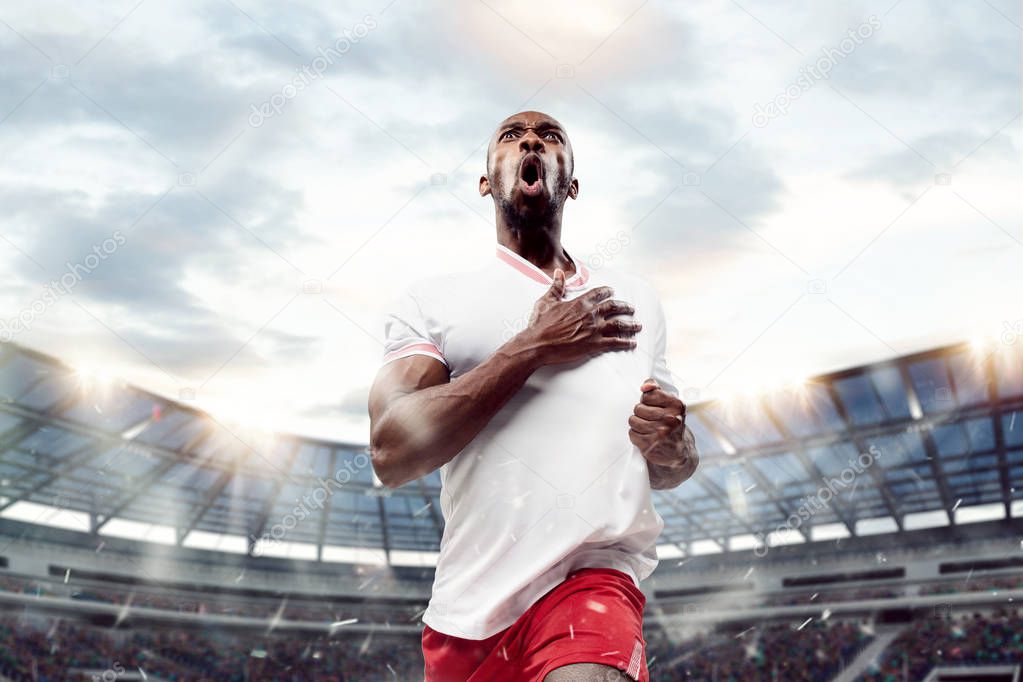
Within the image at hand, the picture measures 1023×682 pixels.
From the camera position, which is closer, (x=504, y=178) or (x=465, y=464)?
(x=465, y=464)

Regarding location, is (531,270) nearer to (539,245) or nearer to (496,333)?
(539,245)

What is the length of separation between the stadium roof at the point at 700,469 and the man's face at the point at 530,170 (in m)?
17.0

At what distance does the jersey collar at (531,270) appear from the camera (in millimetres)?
2152

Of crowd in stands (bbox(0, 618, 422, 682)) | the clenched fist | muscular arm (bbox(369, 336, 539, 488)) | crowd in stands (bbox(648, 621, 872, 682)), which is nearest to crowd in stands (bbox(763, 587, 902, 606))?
crowd in stands (bbox(648, 621, 872, 682))

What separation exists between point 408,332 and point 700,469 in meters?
20.7

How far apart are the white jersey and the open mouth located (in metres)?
0.30

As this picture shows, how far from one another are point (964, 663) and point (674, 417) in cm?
2356

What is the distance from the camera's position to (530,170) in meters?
2.22

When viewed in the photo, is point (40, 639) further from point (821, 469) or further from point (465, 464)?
point (465, 464)

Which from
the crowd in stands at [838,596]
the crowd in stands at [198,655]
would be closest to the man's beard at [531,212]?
the crowd in stands at [198,655]

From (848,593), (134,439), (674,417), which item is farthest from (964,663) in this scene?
(674,417)

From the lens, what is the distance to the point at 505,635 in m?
1.85

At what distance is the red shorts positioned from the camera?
170cm

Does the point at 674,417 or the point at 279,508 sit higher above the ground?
the point at 279,508
